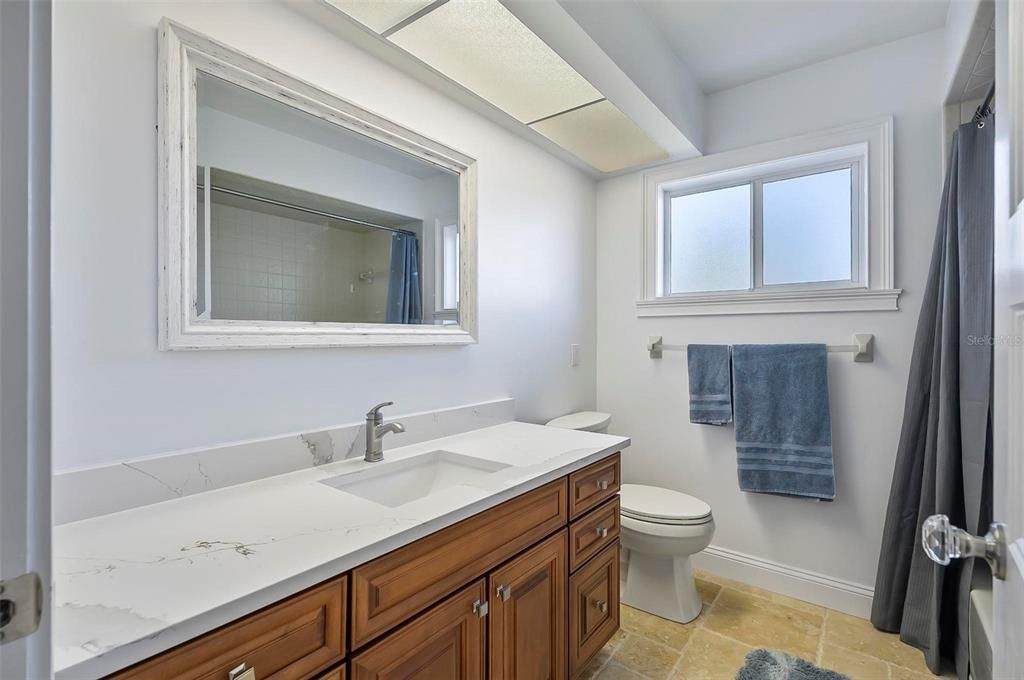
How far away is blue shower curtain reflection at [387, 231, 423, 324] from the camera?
5.33 feet

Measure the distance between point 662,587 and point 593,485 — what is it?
834mm

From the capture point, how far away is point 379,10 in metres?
1.32

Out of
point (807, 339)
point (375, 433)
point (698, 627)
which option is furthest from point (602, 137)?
point (698, 627)

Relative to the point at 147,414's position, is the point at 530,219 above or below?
above

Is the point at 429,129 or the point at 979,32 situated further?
the point at 429,129

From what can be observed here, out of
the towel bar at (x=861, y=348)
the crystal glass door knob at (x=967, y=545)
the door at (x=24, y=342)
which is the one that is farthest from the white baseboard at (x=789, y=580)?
the door at (x=24, y=342)

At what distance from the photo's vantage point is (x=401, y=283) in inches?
65.4

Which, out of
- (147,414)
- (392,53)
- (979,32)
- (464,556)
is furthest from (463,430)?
(979,32)

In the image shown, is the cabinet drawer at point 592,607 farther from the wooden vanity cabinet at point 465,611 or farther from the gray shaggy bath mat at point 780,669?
the gray shaggy bath mat at point 780,669

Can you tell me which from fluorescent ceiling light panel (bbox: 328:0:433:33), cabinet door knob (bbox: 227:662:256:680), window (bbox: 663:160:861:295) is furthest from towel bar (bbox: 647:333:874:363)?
cabinet door knob (bbox: 227:662:256:680)

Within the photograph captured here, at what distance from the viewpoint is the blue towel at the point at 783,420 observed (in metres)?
2.09

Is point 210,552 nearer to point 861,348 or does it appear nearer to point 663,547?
point 663,547

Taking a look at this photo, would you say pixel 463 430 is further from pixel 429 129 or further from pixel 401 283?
pixel 429 129

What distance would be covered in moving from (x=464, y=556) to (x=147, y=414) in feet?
2.57
